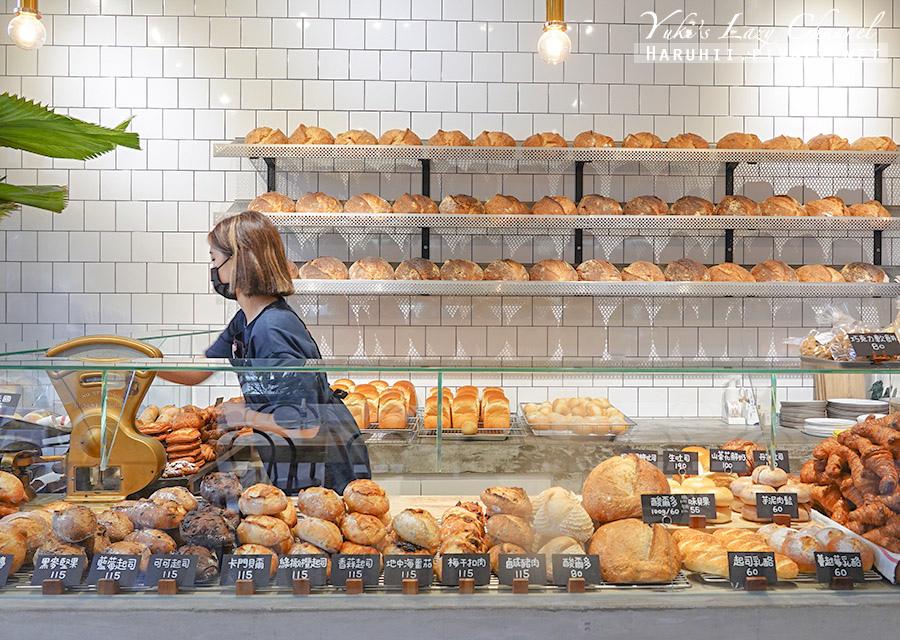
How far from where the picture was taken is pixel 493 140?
386 centimetres

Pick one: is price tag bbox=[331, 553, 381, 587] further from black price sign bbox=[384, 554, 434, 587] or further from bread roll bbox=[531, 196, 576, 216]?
bread roll bbox=[531, 196, 576, 216]

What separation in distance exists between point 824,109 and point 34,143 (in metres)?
4.09

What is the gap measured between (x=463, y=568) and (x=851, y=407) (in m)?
1.38

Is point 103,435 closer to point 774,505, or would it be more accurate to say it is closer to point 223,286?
point 223,286

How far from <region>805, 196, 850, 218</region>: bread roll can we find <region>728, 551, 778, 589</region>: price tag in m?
3.02

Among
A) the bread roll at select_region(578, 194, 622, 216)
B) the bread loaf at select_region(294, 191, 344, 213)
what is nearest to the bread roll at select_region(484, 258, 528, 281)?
the bread roll at select_region(578, 194, 622, 216)

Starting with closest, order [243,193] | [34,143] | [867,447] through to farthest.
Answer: [867,447]
[34,143]
[243,193]

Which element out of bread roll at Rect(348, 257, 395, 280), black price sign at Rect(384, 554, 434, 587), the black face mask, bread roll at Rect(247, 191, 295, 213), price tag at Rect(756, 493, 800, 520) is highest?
bread roll at Rect(247, 191, 295, 213)

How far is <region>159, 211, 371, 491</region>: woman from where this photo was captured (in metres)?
1.61

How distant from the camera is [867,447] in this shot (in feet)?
5.19

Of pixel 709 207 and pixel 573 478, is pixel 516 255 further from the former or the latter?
pixel 573 478

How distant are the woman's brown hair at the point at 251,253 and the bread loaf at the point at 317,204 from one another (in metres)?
1.69

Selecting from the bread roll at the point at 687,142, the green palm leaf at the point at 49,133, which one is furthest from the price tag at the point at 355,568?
the bread roll at the point at 687,142

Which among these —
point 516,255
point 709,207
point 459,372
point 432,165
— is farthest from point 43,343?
point 709,207
